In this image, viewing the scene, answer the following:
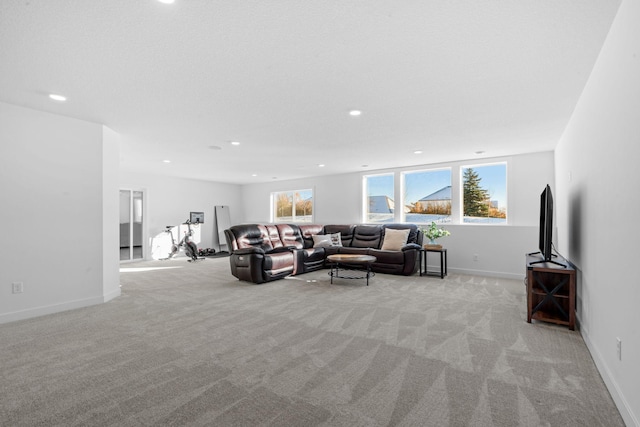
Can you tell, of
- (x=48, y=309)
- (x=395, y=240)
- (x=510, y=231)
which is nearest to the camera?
(x=48, y=309)

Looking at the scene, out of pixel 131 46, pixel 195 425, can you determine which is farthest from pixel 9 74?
pixel 195 425

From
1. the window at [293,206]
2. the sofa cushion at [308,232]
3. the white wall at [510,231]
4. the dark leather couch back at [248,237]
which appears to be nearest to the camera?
the white wall at [510,231]

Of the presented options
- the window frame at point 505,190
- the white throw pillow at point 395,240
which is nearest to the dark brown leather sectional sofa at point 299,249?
the white throw pillow at point 395,240

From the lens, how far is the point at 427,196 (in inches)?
280

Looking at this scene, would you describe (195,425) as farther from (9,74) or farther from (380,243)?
(380,243)

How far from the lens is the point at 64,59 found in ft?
8.02

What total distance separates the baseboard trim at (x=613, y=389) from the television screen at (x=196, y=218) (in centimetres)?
934

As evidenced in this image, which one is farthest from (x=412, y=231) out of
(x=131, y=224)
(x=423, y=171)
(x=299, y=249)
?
(x=131, y=224)

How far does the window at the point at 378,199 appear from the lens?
304 inches

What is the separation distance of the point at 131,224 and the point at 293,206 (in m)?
4.57

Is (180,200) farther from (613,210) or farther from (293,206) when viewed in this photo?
(613,210)

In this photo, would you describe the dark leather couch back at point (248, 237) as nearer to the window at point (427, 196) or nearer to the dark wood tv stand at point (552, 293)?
the window at point (427, 196)

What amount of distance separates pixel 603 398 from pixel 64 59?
14.8ft

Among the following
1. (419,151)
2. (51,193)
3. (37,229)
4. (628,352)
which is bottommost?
(628,352)
